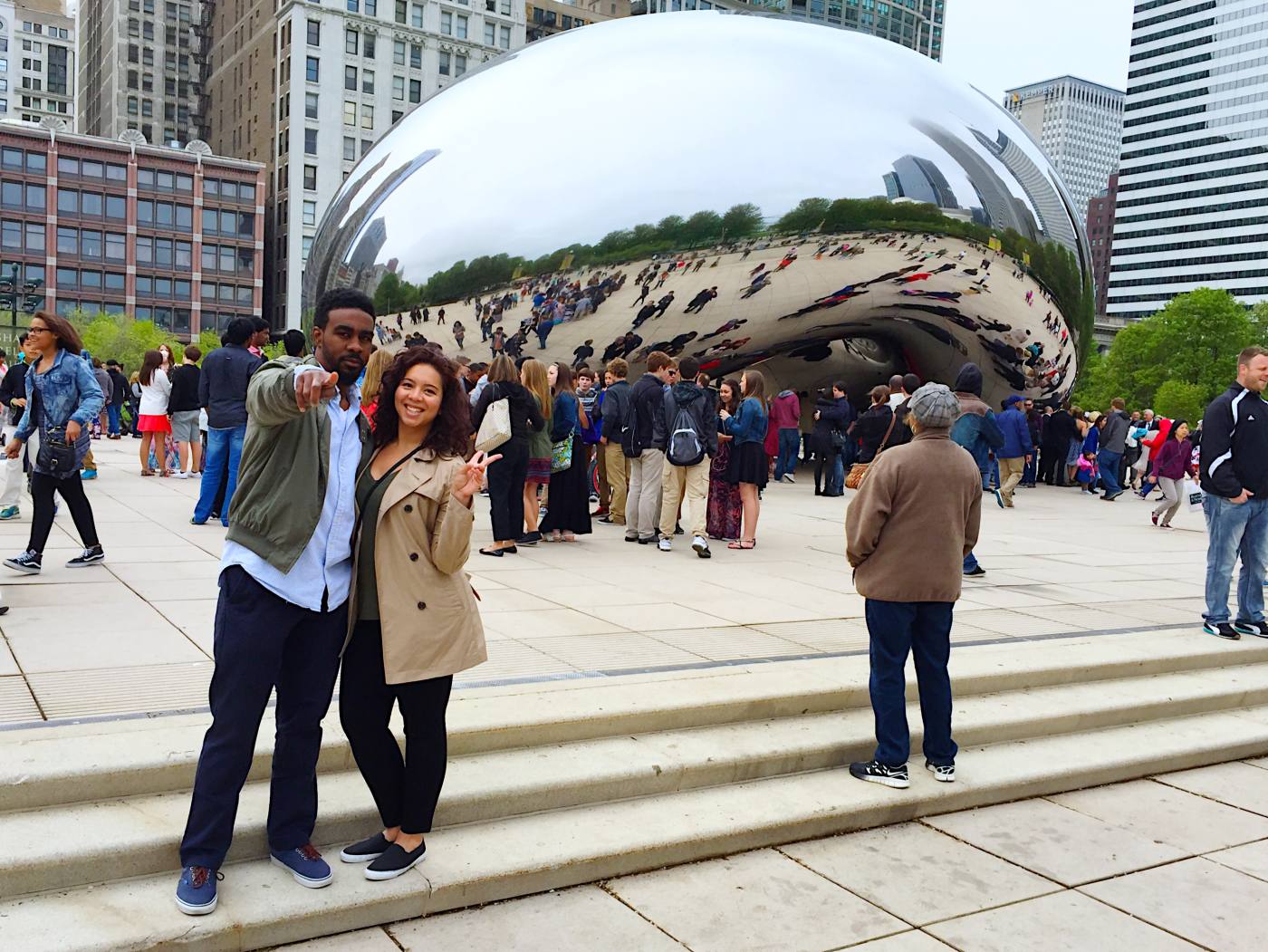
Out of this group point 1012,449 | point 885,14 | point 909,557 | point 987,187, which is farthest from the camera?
point 885,14

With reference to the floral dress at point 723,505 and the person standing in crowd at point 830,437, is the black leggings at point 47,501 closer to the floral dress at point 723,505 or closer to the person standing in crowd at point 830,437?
the floral dress at point 723,505

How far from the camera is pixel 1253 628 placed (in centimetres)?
704

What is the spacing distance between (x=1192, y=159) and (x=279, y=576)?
164304 millimetres

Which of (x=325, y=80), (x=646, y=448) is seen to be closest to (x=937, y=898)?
(x=646, y=448)

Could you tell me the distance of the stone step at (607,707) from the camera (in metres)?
3.52

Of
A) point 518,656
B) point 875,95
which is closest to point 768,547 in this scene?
point 518,656

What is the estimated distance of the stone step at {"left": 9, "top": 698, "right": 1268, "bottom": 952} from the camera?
300 centimetres

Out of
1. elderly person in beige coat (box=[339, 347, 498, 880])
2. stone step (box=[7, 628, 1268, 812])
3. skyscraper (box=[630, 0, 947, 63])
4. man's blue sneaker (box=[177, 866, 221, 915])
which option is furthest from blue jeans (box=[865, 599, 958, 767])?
skyscraper (box=[630, 0, 947, 63])

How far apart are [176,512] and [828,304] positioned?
9425 millimetres

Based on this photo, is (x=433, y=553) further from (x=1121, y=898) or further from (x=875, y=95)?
(x=875, y=95)

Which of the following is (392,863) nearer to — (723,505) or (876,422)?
(723,505)

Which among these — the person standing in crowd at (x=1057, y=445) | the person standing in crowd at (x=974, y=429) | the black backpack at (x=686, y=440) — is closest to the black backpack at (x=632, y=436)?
the black backpack at (x=686, y=440)

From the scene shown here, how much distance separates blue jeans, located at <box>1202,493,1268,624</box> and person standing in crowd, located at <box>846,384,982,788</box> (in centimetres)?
316

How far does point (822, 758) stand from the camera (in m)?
4.61
